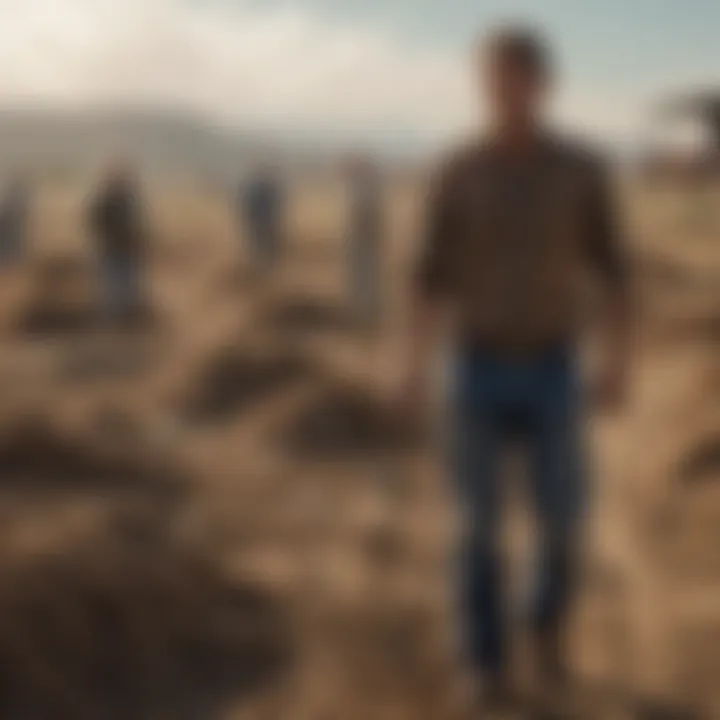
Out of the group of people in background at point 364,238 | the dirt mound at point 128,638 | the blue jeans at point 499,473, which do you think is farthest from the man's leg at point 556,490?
the group of people in background at point 364,238

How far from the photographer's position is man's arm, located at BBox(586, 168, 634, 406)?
3145mm

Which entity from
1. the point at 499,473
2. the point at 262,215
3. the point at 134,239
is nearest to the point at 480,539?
the point at 499,473

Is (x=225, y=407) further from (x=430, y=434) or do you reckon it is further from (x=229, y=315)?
(x=229, y=315)

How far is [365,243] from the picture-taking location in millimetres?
12820

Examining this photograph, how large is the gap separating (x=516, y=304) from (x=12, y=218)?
1332 centimetres

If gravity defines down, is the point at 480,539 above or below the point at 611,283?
below

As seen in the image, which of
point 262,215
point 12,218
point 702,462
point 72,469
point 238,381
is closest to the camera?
point 702,462

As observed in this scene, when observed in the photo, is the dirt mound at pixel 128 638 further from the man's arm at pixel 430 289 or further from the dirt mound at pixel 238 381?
the dirt mound at pixel 238 381

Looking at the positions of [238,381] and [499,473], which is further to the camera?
[238,381]

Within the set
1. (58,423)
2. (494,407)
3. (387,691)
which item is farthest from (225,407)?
(494,407)

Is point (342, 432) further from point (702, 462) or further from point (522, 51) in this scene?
point (522, 51)

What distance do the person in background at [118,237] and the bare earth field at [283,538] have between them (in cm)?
149

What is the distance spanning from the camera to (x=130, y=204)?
12.7 m

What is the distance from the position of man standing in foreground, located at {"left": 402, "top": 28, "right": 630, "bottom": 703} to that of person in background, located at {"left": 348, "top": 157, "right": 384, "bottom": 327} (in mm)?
8693
